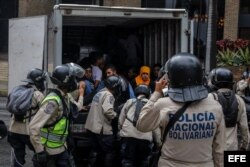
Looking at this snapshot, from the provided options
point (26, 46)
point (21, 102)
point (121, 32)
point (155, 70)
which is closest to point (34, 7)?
point (121, 32)

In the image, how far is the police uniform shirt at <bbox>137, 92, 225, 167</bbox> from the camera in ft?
14.6

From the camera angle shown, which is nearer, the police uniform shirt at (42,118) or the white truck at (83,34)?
the police uniform shirt at (42,118)

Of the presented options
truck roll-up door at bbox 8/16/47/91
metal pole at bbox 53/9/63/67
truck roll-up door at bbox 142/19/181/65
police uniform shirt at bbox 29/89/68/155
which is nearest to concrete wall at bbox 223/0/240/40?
truck roll-up door at bbox 142/19/181/65

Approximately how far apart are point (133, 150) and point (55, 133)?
7.70 ft

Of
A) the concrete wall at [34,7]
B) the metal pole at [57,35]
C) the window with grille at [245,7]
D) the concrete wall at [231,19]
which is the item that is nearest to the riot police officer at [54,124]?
the metal pole at [57,35]

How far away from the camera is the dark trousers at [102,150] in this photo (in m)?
8.96

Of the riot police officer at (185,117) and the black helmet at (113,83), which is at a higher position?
the riot police officer at (185,117)

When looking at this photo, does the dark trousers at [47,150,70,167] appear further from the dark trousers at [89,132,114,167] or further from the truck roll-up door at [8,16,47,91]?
the truck roll-up door at [8,16,47,91]

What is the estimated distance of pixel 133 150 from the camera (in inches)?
338

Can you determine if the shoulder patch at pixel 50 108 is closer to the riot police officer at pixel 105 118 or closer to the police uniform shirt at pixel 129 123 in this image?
the police uniform shirt at pixel 129 123

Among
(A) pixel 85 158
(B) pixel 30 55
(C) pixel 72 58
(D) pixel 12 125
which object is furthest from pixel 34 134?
(C) pixel 72 58

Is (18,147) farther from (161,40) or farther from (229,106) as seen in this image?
(161,40)

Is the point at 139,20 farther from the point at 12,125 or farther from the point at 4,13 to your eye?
the point at 4,13

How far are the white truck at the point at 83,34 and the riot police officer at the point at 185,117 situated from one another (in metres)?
4.93
